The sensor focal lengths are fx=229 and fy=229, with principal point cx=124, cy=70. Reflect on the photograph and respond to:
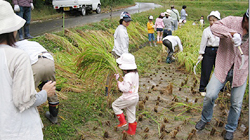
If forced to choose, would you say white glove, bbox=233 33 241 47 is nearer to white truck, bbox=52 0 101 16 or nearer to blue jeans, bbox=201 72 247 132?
blue jeans, bbox=201 72 247 132

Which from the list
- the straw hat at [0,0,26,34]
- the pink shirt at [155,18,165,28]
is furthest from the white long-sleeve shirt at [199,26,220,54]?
A: the pink shirt at [155,18,165,28]

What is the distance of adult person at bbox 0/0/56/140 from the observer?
156cm

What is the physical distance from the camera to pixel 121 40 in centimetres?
420

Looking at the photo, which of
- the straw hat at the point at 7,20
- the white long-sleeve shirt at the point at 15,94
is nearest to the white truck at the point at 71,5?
the straw hat at the point at 7,20

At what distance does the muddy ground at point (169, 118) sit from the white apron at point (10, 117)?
139cm

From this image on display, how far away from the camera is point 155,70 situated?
6531 mm

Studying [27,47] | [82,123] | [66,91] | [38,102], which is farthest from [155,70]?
[38,102]

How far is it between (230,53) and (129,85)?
1.32 m

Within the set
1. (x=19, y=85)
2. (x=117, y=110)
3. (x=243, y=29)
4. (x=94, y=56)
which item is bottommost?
(x=117, y=110)

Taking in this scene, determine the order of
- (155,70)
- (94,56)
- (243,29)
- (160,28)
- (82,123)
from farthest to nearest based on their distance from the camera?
(160,28)
(155,70)
(94,56)
(82,123)
(243,29)

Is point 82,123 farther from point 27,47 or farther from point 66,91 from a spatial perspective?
point 27,47

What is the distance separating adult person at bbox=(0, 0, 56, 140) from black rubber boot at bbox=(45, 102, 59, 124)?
1.38 metres

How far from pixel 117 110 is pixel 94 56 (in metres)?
1.10

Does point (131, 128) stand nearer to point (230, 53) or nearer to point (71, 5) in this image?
point (230, 53)
